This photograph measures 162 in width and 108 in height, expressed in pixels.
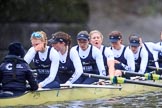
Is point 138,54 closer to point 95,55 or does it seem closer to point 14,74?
point 95,55

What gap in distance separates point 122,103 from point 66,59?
5.71 feet

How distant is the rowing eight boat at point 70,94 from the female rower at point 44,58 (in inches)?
11.5

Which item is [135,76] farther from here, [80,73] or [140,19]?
[140,19]

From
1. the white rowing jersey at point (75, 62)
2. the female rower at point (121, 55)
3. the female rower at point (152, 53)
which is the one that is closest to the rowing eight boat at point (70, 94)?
the white rowing jersey at point (75, 62)

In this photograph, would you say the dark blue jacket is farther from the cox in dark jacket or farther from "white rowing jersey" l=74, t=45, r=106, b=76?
"white rowing jersey" l=74, t=45, r=106, b=76

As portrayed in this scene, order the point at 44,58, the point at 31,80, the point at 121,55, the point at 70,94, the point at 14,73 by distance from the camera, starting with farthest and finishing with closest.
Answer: the point at 121,55
the point at 44,58
the point at 70,94
the point at 31,80
the point at 14,73

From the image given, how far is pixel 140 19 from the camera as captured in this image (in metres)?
36.5

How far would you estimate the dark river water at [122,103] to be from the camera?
44.5 ft

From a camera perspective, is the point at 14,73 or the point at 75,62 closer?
the point at 14,73

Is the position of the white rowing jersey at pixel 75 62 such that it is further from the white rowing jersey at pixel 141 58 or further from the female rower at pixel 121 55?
the white rowing jersey at pixel 141 58

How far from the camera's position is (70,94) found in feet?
46.0

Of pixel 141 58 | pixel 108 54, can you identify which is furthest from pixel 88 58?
pixel 141 58

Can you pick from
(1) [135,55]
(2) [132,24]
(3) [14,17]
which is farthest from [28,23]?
(1) [135,55]

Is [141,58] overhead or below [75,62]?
overhead
